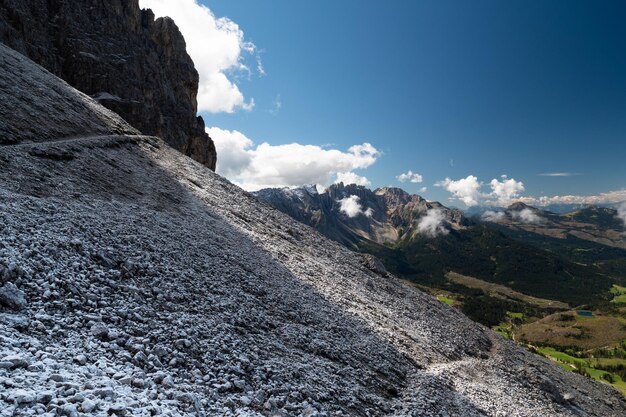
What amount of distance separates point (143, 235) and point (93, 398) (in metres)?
17.8

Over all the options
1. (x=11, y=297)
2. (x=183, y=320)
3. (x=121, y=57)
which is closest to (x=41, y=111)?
(x=11, y=297)

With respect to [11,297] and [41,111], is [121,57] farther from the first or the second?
[11,297]

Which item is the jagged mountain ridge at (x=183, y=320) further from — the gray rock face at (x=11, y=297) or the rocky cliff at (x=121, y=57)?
the rocky cliff at (x=121, y=57)

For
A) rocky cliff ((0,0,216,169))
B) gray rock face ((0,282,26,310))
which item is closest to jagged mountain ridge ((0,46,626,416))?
gray rock face ((0,282,26,310))

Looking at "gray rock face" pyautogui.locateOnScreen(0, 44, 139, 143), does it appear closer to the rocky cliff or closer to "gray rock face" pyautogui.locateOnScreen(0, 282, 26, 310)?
"gray rock face" pyautogui.locateOnScreen(0, 282, 26, 310)

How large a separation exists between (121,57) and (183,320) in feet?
414

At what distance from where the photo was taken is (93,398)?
1054 cm

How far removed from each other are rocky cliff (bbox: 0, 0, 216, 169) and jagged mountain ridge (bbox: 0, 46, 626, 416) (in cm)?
5718

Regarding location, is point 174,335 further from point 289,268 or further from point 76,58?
point 76,58

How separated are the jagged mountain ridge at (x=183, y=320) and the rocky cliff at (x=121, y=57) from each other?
5718 centimetres

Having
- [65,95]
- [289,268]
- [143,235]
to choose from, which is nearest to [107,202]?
[143,235]

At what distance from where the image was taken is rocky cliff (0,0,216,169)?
96.2 meters

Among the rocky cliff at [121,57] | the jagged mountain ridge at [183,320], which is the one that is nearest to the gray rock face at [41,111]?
the jagged mountain ridge at [183,320]

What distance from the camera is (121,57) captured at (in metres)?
114
